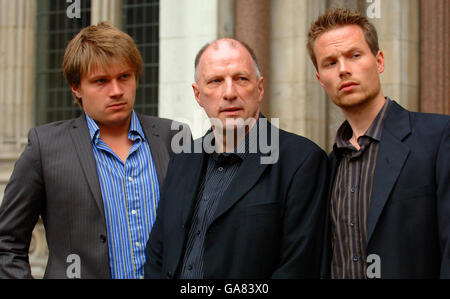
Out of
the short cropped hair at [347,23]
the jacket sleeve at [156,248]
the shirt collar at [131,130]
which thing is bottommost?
the jacket sleeve at [156,248]

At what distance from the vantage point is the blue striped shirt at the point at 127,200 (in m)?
2.76

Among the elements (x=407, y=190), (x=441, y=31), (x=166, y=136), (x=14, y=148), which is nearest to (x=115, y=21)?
(x=14, y=148)

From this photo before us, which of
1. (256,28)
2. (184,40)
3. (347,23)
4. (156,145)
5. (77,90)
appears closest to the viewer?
(347,23)

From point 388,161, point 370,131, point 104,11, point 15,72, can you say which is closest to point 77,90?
point 370,131

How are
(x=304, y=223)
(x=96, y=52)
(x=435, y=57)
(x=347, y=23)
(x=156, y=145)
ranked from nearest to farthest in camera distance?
1. (x=304, y=223)
2. (x=347, y=23)
3. (x=96, y=52)
4. (x=156, y=145)
5. (x=435, y=57)

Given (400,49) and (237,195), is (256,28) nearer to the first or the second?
(400,49)

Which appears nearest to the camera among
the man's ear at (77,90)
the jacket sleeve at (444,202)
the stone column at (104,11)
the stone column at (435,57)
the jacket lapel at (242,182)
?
the jacket sleeve at (444,202)

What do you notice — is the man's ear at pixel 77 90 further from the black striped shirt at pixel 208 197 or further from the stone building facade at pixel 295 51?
the stone building facade at pixel 295 51

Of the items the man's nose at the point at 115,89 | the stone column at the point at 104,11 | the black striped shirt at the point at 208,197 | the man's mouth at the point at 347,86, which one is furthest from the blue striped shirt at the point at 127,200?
the stone column at the point at 104,11

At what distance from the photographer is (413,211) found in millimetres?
2307

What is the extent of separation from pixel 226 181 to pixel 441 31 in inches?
185

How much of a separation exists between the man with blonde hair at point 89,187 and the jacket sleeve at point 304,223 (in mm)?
782

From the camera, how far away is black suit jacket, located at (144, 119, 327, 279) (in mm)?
2357

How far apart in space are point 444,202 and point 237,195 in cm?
82
